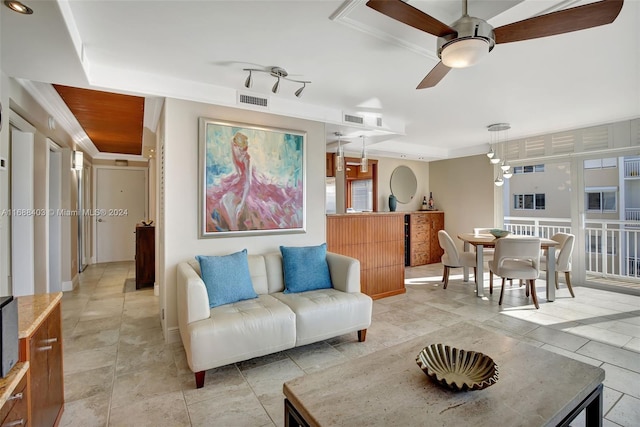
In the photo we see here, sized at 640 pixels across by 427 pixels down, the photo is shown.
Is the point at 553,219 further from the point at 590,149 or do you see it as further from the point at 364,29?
the point at 364,29

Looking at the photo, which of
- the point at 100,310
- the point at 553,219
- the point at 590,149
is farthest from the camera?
the point at 553,219

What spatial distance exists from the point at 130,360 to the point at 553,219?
21.9 ft

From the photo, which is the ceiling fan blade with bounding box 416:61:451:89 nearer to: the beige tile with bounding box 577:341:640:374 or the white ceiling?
the white ceiling

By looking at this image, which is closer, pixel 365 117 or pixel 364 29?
pixel 364 29

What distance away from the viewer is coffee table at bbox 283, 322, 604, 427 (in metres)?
1.19

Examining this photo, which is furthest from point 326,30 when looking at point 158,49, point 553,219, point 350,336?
point 553,219

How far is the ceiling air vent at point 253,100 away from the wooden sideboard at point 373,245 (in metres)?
1.53

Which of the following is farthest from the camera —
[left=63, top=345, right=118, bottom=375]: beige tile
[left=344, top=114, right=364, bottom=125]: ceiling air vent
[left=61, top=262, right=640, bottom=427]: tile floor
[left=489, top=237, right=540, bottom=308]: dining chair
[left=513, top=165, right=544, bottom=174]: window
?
[left=513, top=165, right=544, bottom=174]: window

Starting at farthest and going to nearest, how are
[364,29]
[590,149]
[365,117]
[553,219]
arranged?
1. [553,219]
2. [590,149]
3. [365,117]
4. [364,29]

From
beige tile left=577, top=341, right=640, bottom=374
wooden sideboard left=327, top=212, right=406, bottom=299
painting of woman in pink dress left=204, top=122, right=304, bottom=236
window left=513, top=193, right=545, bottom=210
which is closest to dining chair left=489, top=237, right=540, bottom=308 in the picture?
beige tile left=577, top=341, right=640, bottom=374

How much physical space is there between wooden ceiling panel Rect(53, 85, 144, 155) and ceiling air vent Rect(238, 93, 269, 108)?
3.45 ft

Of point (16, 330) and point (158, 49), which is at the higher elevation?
point (158, 49)

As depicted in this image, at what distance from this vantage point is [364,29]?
6.91 ft

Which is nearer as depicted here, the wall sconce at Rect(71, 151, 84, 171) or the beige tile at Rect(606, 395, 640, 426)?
the beige tile at Rect(606, 395, 640, 426)
